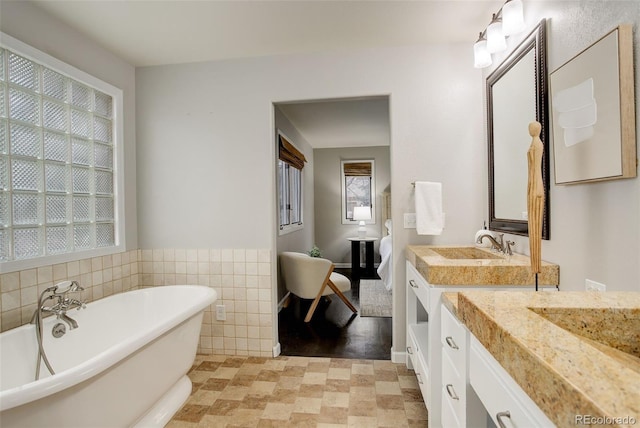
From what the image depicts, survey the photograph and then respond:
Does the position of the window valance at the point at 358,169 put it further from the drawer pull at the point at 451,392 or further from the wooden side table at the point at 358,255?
the drawer pull at the point at 451,392

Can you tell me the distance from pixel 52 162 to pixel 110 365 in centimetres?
145

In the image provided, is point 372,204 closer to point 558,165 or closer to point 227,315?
point 227,315

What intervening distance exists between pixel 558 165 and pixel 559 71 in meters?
0.41

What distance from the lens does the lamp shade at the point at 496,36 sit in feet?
5.79

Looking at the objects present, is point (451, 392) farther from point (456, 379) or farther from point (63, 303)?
point (63, 303)

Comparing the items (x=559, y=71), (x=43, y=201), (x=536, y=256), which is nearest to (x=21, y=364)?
(x=43, y=201)

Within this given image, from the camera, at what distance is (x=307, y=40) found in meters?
2.29

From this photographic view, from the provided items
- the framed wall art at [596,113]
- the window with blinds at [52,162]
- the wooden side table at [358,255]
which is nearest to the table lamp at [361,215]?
the wooden side table at [358,255]

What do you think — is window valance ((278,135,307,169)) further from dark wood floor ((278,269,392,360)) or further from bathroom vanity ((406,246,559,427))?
bathroom vanity ((406,246,559,427))

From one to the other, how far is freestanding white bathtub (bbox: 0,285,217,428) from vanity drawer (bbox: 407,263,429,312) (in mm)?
1316

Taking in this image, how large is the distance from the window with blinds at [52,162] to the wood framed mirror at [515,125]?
9.25 ft

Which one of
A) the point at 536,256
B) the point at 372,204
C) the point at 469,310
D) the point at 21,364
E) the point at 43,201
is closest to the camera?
the point at 469,310

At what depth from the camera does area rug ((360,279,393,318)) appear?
3.49m

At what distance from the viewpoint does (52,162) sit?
1.96 meters
